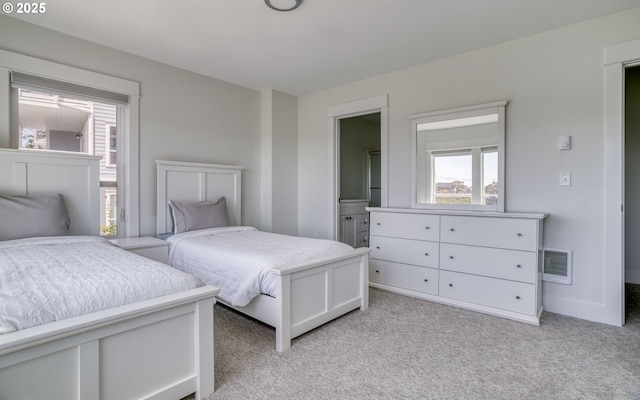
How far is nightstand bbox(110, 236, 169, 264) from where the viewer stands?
9.16ft

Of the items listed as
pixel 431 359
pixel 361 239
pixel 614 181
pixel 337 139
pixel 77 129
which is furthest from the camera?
pixel 361 239

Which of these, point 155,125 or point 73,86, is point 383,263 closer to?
point 155,125

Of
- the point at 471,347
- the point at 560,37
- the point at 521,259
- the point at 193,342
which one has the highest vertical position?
the point at 560,37

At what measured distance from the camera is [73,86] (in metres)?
2.93

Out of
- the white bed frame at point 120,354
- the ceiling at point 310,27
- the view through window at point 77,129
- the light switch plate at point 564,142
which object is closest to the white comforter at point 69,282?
the white bed frame at point 120,354

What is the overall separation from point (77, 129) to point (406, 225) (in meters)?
3.34

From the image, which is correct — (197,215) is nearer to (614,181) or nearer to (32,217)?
(32,217)

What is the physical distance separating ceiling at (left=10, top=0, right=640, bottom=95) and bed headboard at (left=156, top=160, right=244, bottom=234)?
116 centimetres

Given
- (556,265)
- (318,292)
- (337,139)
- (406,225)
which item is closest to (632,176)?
(556,265)

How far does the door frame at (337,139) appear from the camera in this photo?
12.5 feet

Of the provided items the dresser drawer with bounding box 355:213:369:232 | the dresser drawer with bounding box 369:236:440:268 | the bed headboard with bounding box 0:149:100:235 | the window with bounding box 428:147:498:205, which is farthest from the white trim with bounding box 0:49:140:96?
the dresser drawer with bounding box 355:213:369:232

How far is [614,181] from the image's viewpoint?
2512mm

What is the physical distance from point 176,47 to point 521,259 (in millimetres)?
3678

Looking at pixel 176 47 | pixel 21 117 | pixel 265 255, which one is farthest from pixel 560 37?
pixel 21 117
